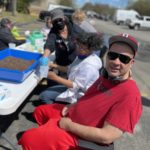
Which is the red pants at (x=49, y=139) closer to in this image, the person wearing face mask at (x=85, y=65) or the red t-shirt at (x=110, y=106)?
the red t-shirt at (x=110, y=106)

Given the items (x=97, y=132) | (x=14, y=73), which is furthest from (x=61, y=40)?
(x=97, y=132)

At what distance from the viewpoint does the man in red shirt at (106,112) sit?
246 centimetres

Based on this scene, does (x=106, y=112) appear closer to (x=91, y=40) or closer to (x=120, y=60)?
(x=120, y=60)

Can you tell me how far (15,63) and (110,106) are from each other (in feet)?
4.82

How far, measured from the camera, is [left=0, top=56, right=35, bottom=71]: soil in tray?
3538 mm

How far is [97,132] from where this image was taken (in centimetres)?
251

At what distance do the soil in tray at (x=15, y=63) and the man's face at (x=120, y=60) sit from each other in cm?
121

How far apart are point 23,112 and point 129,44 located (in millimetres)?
3014

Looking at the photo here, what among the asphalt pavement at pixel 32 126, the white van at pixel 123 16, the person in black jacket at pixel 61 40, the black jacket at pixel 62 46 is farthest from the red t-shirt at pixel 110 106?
the white van at pixel 123 16

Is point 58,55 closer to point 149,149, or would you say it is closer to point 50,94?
point 50,94

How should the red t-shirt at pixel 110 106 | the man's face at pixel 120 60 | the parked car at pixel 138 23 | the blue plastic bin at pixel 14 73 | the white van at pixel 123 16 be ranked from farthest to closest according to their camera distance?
the white van at pixel 123 16
the parked car at pixel 138 23
the blue plastic bin at pixel 14 73
the man's face at pixel 120 60
the red t-shirt at pixel 110 106

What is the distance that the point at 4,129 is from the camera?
14.9 ft

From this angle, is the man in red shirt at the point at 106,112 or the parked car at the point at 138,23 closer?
the man in red shirt at the point at 106,112

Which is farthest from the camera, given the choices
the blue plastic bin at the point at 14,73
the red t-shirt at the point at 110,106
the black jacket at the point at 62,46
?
the black jacket at the point at 62,46
